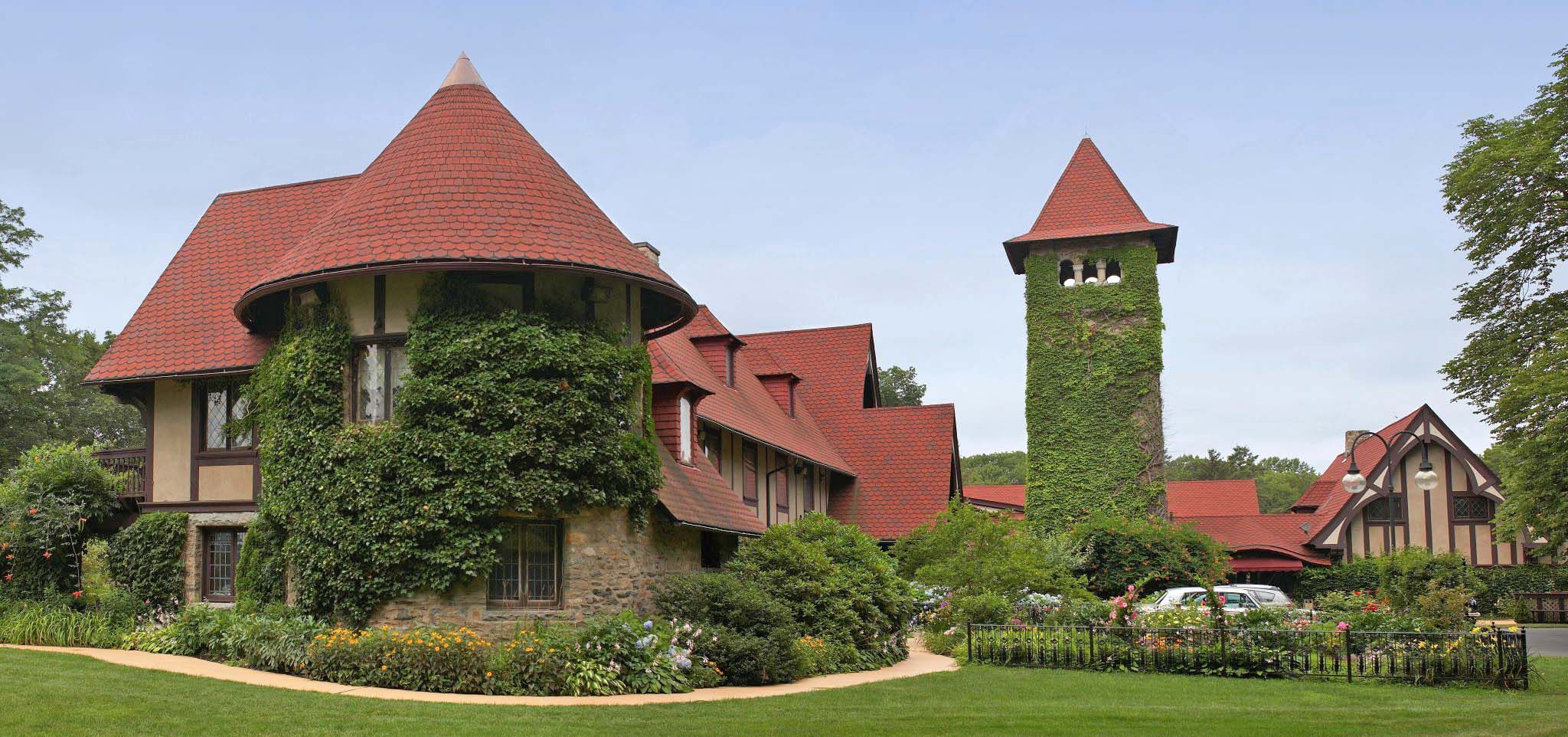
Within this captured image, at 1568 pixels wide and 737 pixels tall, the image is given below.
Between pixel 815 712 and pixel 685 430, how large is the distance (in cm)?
921

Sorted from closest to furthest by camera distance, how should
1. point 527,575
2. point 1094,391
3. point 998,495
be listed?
point 527,575, point 1094,391, point 998,495

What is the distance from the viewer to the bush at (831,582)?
2011 cm

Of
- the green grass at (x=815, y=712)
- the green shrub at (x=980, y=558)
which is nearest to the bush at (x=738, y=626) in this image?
the green grass at (x=815, y=712)

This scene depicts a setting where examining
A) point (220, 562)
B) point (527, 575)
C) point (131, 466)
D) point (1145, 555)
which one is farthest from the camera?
point (1145, 555)

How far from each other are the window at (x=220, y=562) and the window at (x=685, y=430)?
7.31 meters

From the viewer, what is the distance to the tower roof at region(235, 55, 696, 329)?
1698 centimetres

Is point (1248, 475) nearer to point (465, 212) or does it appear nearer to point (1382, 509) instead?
point (1382, 509)

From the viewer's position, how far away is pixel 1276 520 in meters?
43.6

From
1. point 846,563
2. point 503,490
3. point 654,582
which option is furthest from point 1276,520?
point 503,490

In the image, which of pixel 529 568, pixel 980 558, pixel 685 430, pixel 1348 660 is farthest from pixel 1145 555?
pixel 529 568

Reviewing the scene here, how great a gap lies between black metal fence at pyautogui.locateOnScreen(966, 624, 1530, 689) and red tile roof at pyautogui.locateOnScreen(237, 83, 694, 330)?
25.0 feet

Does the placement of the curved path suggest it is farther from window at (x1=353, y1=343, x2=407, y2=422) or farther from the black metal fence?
window at (x1=353, y1=343, x2=407, y2=422)

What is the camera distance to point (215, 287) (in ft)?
72.5

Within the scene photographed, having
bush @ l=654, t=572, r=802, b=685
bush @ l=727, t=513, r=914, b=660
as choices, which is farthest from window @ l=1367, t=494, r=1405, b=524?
bush @ l=654, t=572, r=802, b=685
